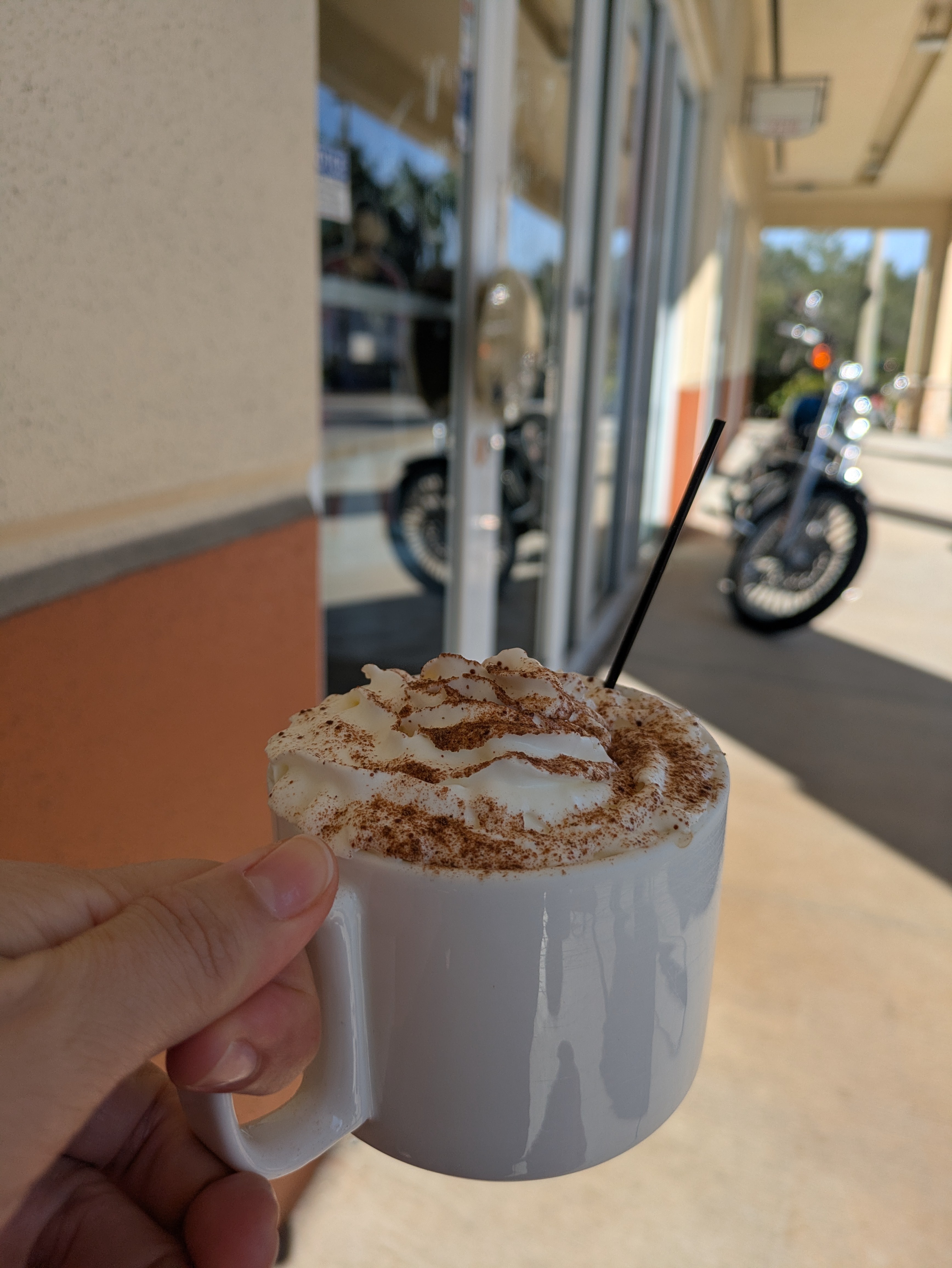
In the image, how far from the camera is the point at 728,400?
1031 centimetres

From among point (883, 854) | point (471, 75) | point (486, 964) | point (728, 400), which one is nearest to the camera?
point (486, 964)

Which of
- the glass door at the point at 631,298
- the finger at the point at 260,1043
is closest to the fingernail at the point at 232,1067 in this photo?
the finger at the point at 260,1043

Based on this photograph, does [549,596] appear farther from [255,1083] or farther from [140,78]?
[255,1083]

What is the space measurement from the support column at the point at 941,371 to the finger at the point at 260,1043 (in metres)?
15.2

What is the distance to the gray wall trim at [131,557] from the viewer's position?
0.67m

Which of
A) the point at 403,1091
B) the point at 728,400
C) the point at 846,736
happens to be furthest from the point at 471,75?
the point at 728,400

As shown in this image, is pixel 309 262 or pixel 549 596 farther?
pixel 549 596

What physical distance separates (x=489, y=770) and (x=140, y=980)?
188 millimetres

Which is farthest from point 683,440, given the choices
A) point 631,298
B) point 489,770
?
point 489,770

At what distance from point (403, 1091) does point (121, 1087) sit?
0.79ft

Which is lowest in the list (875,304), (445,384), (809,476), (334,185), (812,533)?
(812,533)

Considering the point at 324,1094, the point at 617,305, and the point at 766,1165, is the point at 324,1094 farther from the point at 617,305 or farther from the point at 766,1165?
the point at 617,305

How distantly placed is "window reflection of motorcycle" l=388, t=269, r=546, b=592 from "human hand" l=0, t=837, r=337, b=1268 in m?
1.33

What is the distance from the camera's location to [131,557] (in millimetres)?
769
